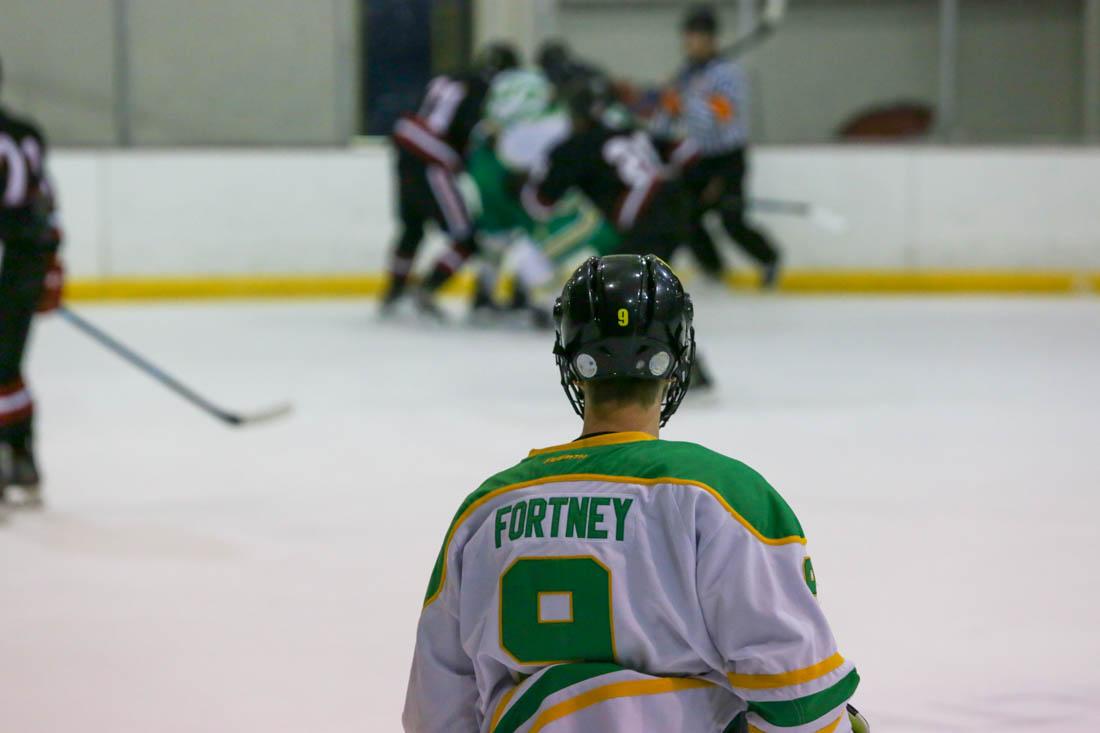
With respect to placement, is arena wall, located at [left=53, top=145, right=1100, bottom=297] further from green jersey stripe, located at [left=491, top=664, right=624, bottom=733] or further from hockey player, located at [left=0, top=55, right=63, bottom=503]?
green jersey stripe, located at [left=491, top=664, right=624, bottom=733]

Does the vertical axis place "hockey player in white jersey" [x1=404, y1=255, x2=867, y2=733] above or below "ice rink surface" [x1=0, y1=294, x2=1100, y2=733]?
above

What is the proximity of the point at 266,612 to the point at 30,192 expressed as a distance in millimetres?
1271

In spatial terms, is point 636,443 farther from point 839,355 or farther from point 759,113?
point 759,113

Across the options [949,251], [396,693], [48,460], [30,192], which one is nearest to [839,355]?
[949,251]

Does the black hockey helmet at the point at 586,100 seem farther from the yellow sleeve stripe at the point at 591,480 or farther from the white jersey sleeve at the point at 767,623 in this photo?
the white jersey sleeve at the point at 767,623

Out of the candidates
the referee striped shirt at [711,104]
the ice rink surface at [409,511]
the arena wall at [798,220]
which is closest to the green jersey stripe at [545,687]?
the ice rink surface at [409,511]

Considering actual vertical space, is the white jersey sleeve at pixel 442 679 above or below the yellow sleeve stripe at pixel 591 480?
below

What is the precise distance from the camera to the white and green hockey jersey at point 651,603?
128 cm

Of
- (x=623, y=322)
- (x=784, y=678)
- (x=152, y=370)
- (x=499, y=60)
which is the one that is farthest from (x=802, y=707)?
(x=499, y=60)

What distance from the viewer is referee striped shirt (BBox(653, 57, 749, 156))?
882 centimetres

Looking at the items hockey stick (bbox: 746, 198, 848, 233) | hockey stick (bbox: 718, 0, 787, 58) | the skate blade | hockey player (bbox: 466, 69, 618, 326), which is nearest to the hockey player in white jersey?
the skate blade

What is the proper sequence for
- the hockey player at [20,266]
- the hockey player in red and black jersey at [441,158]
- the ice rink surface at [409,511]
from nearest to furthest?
the ice rink surface at [409,511] < the hockey player at [20,266] < the hockey player in red and black jersey at [441,158]

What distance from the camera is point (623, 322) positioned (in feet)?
4.55

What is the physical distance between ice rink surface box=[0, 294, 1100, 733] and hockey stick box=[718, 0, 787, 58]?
2320 millimetres
